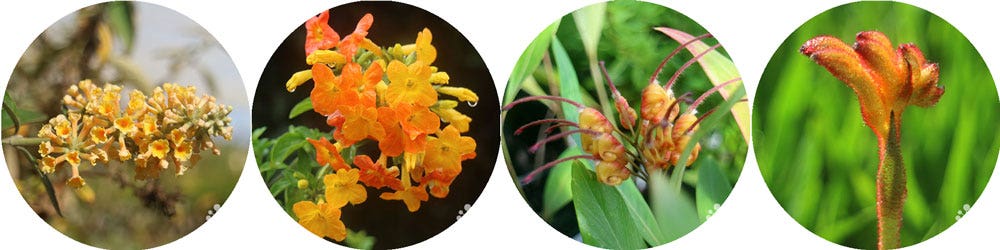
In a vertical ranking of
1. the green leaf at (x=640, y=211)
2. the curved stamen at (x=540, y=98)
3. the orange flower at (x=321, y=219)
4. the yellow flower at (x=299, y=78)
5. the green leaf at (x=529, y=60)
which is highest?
the green leaf at (x=529, y=60)

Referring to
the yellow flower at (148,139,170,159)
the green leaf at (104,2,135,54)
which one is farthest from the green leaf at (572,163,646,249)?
the green leaf at (104,2,135,54)

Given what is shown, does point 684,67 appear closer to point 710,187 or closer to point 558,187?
point 710,187

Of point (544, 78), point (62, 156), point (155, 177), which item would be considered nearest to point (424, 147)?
point (544, 78)

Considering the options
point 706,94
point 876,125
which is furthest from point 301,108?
point 876,125

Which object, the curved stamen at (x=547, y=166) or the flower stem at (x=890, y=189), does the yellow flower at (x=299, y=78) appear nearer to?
the curved stamen at (x=547, y=166)

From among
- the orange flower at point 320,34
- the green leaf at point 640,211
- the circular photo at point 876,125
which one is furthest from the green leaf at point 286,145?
the circular photo at point 876,125

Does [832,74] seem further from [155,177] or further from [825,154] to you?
[155,177]
